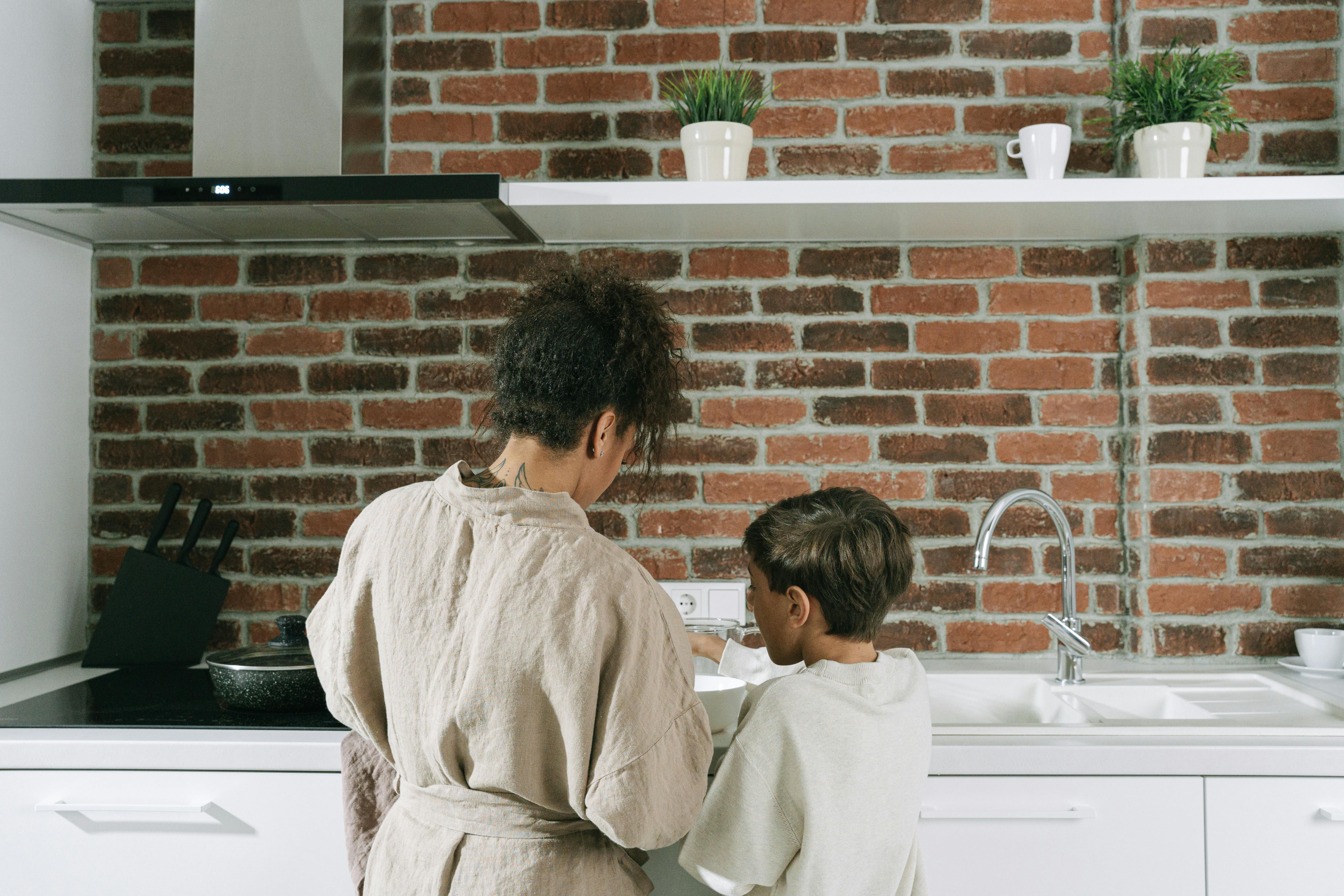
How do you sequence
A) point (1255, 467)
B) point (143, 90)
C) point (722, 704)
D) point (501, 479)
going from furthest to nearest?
1. point (143, 90)
2. point (1255, 467)
3. point (722, 704)
4. point (501, 479)

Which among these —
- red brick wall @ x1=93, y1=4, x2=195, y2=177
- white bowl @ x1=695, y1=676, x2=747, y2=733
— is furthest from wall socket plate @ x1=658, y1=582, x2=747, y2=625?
red brick wall @ x1=93, y1=4, x2=195, y2=177

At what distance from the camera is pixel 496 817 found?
104 cm

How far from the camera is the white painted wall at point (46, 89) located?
1.83 metres

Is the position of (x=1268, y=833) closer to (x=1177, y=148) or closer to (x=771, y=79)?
(x=1177, y=148)

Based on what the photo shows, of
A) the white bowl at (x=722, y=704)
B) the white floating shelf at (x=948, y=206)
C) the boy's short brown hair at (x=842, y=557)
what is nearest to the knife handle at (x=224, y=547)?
the white floating shelf at (x=948, y=206)

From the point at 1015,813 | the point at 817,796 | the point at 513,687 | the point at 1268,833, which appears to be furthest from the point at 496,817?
the point at 1268,833

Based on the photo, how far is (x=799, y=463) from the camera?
79.5 inches

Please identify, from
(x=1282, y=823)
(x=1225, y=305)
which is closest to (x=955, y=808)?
(x=1282, y=823)

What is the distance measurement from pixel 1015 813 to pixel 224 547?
1.61 meters

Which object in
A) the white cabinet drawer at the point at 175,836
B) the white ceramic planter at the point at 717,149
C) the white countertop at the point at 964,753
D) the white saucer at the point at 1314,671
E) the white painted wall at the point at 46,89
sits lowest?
the white cabinet drawer at the point at 175,836

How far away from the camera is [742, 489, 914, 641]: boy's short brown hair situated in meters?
1.19

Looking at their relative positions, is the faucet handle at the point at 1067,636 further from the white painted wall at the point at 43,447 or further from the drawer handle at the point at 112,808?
the white painted wall at the point at 43,447

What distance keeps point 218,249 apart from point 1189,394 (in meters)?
2.07

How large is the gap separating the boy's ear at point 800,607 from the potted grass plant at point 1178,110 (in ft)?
3.85
